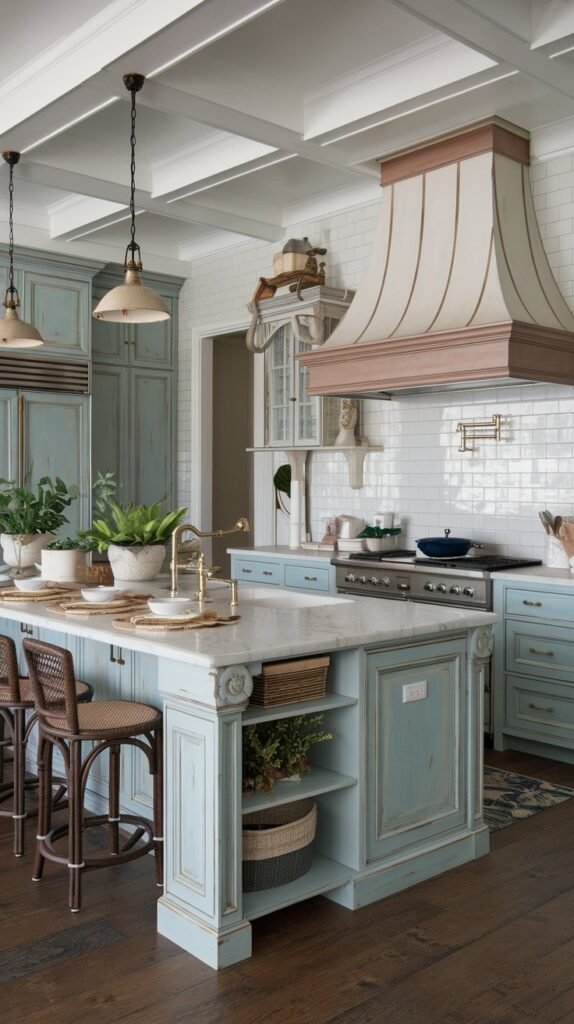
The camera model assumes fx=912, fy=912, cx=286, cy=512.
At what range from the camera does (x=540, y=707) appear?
466cm

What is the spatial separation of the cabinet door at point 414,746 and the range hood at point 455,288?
186 centimetres

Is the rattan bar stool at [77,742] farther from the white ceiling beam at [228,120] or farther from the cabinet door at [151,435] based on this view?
the cabinet door at [151,435]

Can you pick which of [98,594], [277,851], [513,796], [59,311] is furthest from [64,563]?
[59,311]

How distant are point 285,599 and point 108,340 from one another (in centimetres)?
414

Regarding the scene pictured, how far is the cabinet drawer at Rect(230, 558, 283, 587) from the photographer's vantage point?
6.17 meters

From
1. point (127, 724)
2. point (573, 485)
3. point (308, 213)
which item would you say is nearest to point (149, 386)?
point (308, 213)

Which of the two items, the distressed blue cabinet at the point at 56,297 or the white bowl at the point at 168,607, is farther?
the distressed blue cabinet at the point at 56,297

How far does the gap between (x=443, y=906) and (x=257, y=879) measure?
65 centimetres

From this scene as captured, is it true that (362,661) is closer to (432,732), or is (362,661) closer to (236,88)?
(432,732)

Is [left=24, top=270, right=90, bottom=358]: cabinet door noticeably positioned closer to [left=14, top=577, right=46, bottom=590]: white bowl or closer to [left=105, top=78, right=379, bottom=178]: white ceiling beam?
[left=105, top=78, right=379, bottom=178]: white ceiling beam

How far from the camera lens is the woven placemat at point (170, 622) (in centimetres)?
301

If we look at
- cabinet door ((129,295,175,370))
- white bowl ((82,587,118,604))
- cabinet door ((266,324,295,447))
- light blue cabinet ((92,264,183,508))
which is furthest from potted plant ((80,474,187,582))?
cabinet door ((129,295,175,370))

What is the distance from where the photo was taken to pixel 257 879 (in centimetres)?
290

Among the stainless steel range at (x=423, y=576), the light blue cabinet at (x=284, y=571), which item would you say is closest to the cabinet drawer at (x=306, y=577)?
the light blue cabinet at (x=284, y=571)
